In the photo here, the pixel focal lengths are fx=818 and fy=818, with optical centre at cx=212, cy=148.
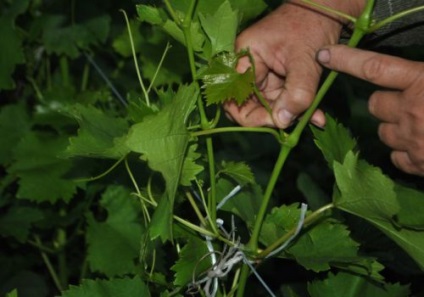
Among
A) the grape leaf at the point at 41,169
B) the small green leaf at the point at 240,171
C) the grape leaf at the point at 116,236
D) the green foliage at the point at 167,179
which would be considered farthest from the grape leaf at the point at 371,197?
the grape leaf at the point at 41,169

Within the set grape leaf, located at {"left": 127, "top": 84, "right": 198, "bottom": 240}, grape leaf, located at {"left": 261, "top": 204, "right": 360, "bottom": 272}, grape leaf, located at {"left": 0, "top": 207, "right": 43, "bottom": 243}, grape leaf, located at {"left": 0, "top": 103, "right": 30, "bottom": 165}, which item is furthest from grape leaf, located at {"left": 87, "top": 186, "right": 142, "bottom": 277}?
grape leaf, located at {"left": 127, "top": 84, "right": 198, "bottom": 240}

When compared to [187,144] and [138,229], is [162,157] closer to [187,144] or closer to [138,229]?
[187,144]

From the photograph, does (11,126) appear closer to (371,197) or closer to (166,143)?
(166,143)

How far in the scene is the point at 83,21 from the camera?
6.50 ft

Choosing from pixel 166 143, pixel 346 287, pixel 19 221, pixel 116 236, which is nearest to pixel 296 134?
pixel 166 143

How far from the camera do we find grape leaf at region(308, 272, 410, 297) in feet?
3.90

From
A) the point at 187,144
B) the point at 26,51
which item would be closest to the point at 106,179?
the point at 26,51

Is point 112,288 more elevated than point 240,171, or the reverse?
point 240,171

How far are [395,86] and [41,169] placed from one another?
854mm

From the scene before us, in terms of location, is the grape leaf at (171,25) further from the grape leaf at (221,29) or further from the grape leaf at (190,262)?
the grape leaf at (190,262)

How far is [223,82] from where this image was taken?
101 centimetres

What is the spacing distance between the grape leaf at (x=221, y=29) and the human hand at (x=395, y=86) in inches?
5.9

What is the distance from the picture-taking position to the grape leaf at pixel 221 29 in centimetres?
105

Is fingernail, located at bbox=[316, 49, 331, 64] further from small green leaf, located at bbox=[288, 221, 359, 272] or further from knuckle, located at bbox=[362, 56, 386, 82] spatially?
small green leaf, located at bbox=[288, 221, 359, 272]
